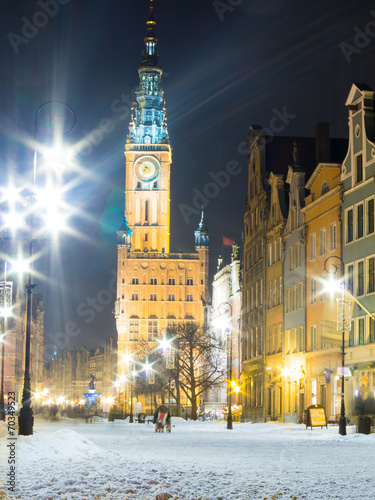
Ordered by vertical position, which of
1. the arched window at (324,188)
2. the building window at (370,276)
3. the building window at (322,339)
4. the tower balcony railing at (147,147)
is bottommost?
the building window at (322,339)

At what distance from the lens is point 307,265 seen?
60719 mm

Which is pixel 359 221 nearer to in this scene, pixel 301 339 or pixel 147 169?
pixel 301 339

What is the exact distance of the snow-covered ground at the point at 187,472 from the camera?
50.7 ft

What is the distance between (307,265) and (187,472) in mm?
42436

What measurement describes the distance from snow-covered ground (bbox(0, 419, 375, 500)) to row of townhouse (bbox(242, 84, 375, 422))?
1914 centimetres

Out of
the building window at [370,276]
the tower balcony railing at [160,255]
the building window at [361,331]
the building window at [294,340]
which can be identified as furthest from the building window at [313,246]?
the tower balcony railing at [160,255]

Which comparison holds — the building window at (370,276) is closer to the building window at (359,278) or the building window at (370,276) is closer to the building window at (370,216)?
the building window at (359,278)

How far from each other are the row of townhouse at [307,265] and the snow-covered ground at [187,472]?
19139 mm

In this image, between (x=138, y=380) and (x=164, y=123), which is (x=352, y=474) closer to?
(x=138, y=380)

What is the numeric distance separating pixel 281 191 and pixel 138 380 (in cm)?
7655

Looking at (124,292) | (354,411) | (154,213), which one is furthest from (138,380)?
(354,411)

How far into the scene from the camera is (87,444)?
2739 cm

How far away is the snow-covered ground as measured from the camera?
1545 centimetres

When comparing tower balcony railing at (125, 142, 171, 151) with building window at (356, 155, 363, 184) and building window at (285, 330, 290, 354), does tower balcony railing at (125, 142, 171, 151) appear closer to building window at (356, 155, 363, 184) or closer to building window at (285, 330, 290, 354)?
building window at (285, 330, 290, 354)
